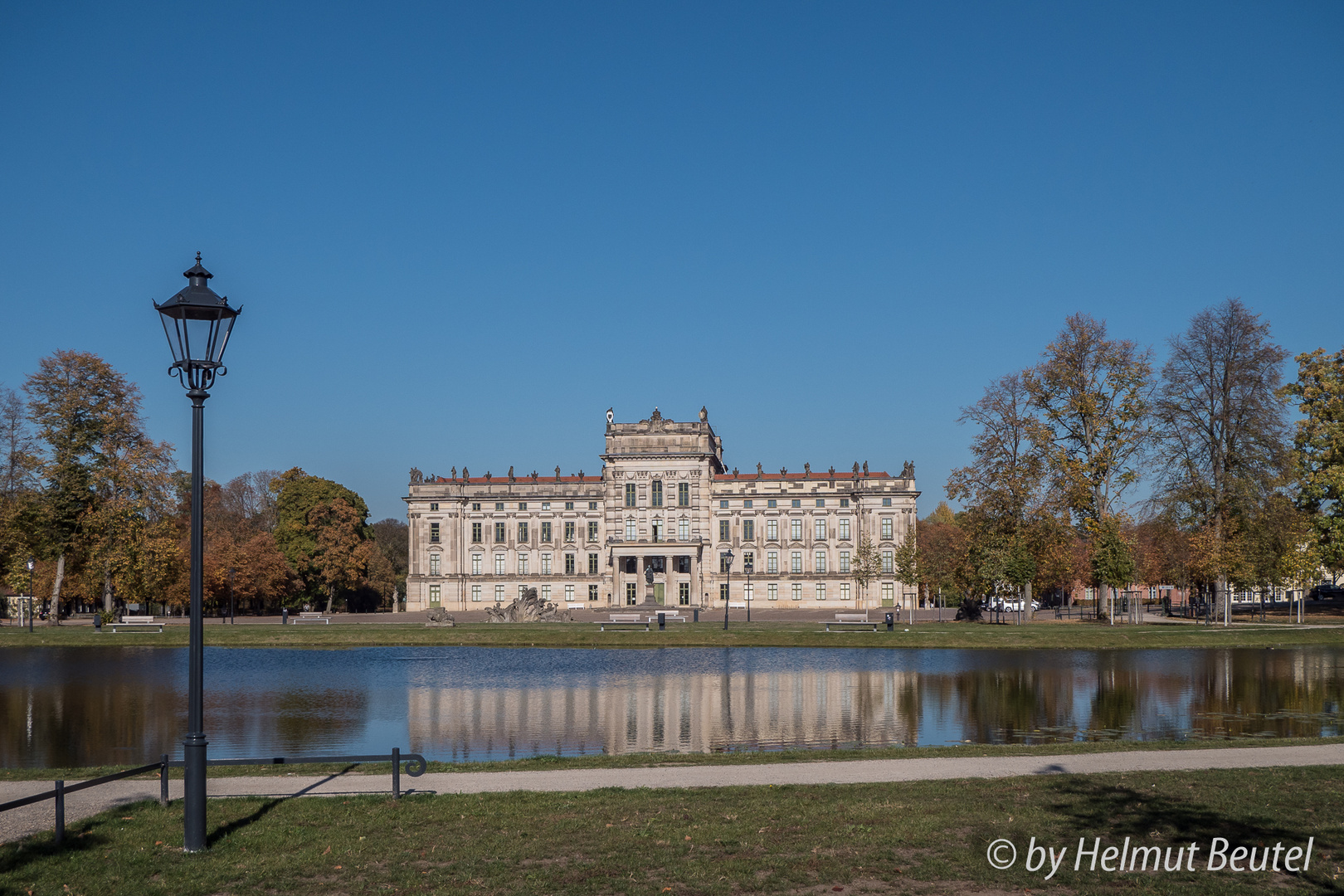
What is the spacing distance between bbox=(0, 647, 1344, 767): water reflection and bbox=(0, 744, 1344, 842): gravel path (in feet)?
9.43

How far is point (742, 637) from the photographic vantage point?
40.8m

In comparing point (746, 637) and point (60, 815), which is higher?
point (60, 815)

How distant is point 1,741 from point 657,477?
67145 mm

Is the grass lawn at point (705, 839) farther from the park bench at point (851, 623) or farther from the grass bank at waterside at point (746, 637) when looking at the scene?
the park bench at point (851, 623)

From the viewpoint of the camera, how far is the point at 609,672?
29.5 metres

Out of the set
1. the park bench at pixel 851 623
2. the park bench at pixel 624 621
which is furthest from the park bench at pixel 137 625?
the park bench at pixel 851 623

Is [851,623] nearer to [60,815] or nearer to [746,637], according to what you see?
[746,637]

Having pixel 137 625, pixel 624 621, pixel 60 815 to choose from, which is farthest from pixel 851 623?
pixel 60 815

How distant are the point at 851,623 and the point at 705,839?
4144cm

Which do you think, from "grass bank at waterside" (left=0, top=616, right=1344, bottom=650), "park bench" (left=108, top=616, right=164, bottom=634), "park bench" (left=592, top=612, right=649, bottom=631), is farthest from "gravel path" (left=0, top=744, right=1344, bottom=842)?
"park bench" (left=108, top=616, right=164, bottom=634)

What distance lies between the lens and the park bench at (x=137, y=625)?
4691 centimetres

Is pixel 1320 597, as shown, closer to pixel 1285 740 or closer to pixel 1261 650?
pixel 1261 650

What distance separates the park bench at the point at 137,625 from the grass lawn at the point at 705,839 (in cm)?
3902

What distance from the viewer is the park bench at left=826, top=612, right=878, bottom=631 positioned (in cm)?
→ 4734
